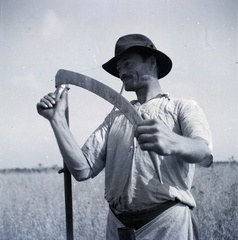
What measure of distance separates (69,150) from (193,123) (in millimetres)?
494

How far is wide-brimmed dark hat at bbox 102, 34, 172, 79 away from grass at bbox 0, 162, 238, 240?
1.34 meters

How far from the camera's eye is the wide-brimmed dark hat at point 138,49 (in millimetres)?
1792

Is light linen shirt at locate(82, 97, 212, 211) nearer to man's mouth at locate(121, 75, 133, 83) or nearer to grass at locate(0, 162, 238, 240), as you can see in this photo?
man's mouth at locate(121, 75, 133, 83)

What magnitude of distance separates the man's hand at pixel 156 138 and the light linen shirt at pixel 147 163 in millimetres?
206

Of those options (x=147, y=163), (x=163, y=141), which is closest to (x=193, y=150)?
(x=163, y=141)

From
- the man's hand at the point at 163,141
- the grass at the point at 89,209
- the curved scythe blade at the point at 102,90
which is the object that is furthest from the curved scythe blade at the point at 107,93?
the grass at the point at 89,209

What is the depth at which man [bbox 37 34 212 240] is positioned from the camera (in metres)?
1.56

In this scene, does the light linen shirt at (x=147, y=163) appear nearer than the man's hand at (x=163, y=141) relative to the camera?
No

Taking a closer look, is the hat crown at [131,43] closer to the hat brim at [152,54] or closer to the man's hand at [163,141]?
the hat brim at [152,54]

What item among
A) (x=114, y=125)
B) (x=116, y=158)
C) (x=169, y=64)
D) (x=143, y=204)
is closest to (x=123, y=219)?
(x=143, y=204)

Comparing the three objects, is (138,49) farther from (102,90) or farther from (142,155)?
(142,155)

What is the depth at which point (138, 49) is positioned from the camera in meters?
1.81

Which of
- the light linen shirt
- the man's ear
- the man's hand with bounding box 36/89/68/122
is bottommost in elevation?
the light linen shirt

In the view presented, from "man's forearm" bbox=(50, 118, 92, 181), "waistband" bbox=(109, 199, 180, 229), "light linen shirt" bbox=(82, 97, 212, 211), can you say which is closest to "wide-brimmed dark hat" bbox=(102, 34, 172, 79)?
"light linen shirt" bbox=(82, 97, 212, 211)
